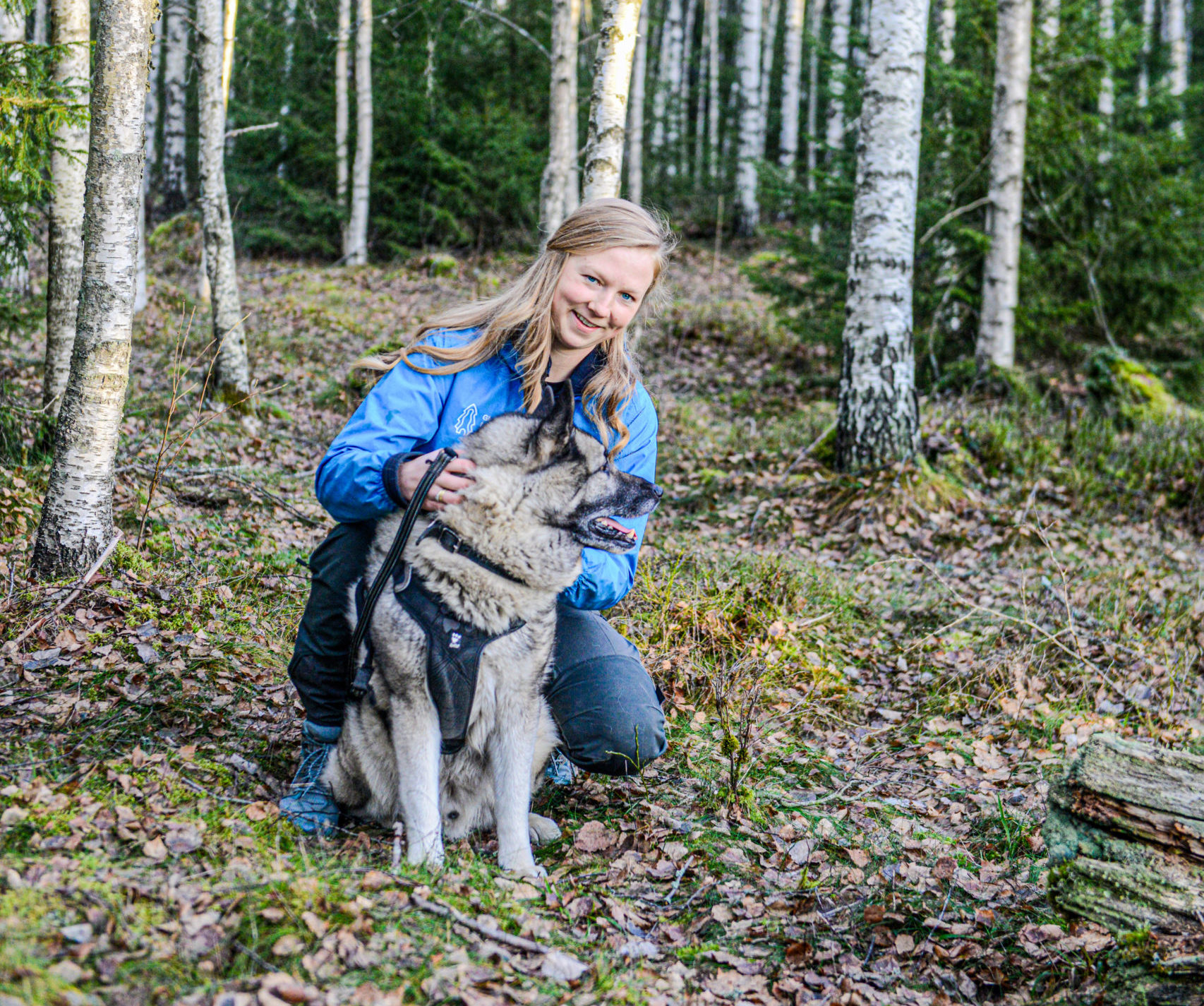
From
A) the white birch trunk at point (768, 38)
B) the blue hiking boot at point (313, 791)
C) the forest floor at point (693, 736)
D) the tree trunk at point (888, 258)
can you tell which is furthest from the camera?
the white birch trunk at point (768, 38)

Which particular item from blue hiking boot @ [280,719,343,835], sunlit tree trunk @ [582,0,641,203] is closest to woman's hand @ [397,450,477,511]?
blue hiking boot @ [280,719,343,835]

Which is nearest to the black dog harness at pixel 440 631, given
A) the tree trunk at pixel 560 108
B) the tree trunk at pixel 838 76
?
the tree trunk at pixel 560 108

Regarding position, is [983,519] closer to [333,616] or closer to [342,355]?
[333,616]

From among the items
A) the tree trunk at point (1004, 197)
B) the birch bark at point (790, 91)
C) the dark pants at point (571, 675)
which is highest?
the birch bark at point (790, 91)

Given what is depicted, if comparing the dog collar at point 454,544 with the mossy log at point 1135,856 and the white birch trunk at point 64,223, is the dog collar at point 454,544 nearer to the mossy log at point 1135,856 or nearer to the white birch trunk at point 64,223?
the mossy log at point 1135,856

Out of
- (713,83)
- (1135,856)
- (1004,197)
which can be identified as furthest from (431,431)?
(713,83)

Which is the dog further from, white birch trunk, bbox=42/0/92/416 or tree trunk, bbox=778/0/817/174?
tree trunk, bbox=778/0/817/174

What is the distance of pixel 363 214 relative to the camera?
15516 mm

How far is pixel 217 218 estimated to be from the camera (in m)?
7.96

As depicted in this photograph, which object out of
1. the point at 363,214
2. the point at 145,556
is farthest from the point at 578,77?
the point at 145,556

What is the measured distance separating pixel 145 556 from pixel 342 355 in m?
5.98

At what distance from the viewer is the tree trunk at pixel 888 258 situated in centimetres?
682

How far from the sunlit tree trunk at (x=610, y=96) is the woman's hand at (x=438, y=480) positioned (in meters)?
4.12

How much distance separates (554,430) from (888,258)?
16.8ft
